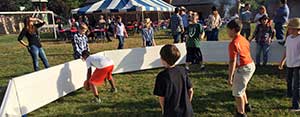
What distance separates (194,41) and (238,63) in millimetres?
4059

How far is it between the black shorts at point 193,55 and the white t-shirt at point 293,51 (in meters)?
3.81

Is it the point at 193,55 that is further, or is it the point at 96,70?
the point at 193,55

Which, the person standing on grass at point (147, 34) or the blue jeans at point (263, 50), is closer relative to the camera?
the blue jeans at point (263, 50)

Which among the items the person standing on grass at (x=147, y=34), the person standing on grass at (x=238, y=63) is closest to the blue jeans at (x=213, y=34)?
the person standing on grass at (x=147, y=34)

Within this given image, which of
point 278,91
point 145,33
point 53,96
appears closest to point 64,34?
point 145,33

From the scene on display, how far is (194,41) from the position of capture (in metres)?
8.91

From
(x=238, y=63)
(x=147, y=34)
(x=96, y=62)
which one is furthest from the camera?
(x=147, y=34)


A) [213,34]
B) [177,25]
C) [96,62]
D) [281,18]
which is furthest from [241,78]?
[177,25]

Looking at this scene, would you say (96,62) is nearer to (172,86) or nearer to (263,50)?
(172,86)

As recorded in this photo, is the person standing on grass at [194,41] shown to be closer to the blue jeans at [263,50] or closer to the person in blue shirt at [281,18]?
the blue jeans at [263,50]

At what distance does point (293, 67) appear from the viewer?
5.38 m

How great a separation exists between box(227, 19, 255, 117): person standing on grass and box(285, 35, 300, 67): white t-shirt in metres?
0.83

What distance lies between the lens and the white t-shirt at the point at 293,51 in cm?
521

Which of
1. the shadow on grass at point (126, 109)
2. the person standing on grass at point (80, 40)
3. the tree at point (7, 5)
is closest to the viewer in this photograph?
the shadow on grass at point (126, 109)
